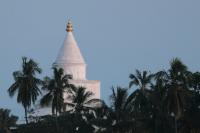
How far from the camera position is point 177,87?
116m

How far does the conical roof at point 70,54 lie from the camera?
487 ft

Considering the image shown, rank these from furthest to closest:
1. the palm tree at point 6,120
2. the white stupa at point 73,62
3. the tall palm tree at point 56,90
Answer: the white stupa at point 73,62 < the palm tree at point 6,120 < the tall palm tree at point 56,90

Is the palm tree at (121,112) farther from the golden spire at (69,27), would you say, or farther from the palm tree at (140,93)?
the golden spire at (69,27)

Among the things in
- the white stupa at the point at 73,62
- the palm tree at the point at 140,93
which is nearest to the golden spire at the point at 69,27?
the white stupa at the point at 73,62

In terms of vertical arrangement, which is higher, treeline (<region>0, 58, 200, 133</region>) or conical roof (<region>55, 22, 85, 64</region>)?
conical roof (<region>55, 22, 85, 64</region>)

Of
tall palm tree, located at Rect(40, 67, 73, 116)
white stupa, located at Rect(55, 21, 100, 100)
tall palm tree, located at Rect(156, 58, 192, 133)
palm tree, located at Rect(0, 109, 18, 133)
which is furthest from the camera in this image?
white stupa, located at Rect(55, 21, 100, 100)

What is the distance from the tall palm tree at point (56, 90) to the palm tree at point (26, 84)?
125 cm

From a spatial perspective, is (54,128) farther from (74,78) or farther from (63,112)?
(74,78)

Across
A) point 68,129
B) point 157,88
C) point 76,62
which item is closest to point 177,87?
point 157,88

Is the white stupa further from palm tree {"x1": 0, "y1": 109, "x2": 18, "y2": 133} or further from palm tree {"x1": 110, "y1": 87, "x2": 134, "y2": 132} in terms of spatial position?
palm tree {"x1": 110, "y1": 87, "x2": 134, "y2": 132}

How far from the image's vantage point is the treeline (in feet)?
385

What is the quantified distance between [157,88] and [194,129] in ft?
19.1

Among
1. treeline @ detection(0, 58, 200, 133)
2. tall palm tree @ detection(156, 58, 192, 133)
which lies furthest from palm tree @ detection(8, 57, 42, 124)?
tall palm tree @ detection(156, 58, 192, 133)

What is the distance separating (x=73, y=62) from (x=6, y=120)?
577 inches
